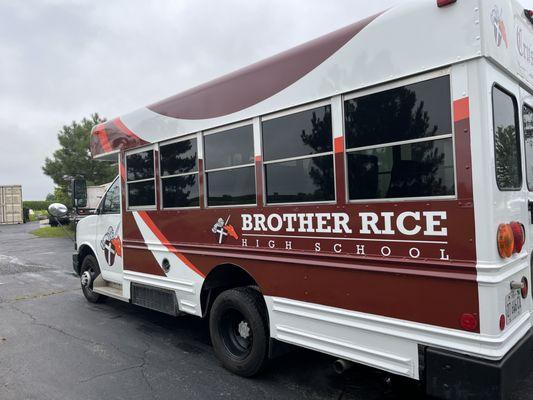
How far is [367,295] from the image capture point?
310 cm

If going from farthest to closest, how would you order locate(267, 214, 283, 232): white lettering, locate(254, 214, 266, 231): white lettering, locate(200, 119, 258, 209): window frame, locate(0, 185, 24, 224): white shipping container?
locate(0, 185, 24, 224): white shipping container
locate(200, 119, 258, 209): window frame
locate(254, 214, 266, 231): white lettering
locate(267, 214, 283, 232): white lettering

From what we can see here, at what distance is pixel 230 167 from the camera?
4.23 m

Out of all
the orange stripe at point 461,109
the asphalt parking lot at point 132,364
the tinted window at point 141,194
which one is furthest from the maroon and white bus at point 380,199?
the tinted window at point 141,194

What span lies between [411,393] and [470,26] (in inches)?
112

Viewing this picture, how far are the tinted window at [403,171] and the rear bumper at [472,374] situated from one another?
104 centimetres

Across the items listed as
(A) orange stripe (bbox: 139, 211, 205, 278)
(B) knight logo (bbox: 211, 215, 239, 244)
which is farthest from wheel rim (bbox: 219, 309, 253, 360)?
(B) knight logo (bbox: 211, 215, 239, 244)

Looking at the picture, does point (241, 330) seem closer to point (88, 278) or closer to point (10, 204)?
point (88, 278)

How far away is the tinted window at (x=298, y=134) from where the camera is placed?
3.40m

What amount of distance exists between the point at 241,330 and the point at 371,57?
2.82m

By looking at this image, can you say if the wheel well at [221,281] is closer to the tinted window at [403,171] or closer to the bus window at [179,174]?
the bus window at [179,174]

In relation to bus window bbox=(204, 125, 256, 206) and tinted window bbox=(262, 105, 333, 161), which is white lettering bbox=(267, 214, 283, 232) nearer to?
bus window bbox=(204, 125, 256, 206)

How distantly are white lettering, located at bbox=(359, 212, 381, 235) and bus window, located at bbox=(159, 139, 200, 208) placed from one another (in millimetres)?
2050

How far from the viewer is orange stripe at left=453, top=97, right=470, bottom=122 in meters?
2.61

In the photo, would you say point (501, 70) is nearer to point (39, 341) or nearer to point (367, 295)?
point (367, 295)
